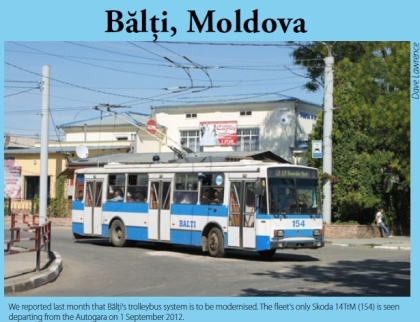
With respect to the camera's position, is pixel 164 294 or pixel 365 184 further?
pixel 365 184

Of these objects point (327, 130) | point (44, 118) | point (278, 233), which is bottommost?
point (278, 233)

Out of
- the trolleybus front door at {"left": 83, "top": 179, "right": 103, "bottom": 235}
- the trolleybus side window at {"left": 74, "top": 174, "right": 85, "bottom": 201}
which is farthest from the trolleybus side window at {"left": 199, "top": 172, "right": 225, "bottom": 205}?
the trolleybus side window at {"left": 74, "top": 174, "right": 85, "bottom": 201}

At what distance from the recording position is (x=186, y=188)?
2273 cm

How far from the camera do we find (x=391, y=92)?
24484 millimetres

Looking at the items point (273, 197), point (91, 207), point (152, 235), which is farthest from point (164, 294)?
point (91, 207)

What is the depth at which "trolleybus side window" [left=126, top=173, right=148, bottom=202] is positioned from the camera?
24.2 metres

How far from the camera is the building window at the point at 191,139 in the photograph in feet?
179

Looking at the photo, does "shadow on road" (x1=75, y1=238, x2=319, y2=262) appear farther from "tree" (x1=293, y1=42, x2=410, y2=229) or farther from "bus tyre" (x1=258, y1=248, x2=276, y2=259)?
"tree" (x1=293, y1=42, x2=410, y2=229)

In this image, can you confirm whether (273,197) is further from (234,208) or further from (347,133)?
(347,133)

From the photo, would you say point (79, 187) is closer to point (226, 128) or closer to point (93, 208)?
point (93, 208)

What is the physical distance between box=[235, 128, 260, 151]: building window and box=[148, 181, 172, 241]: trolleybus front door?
28588 millimetres

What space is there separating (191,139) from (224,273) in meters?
38.2

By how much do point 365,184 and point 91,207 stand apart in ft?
43.8

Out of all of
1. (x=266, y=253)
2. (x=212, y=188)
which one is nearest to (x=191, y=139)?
(x=212, y=188)
